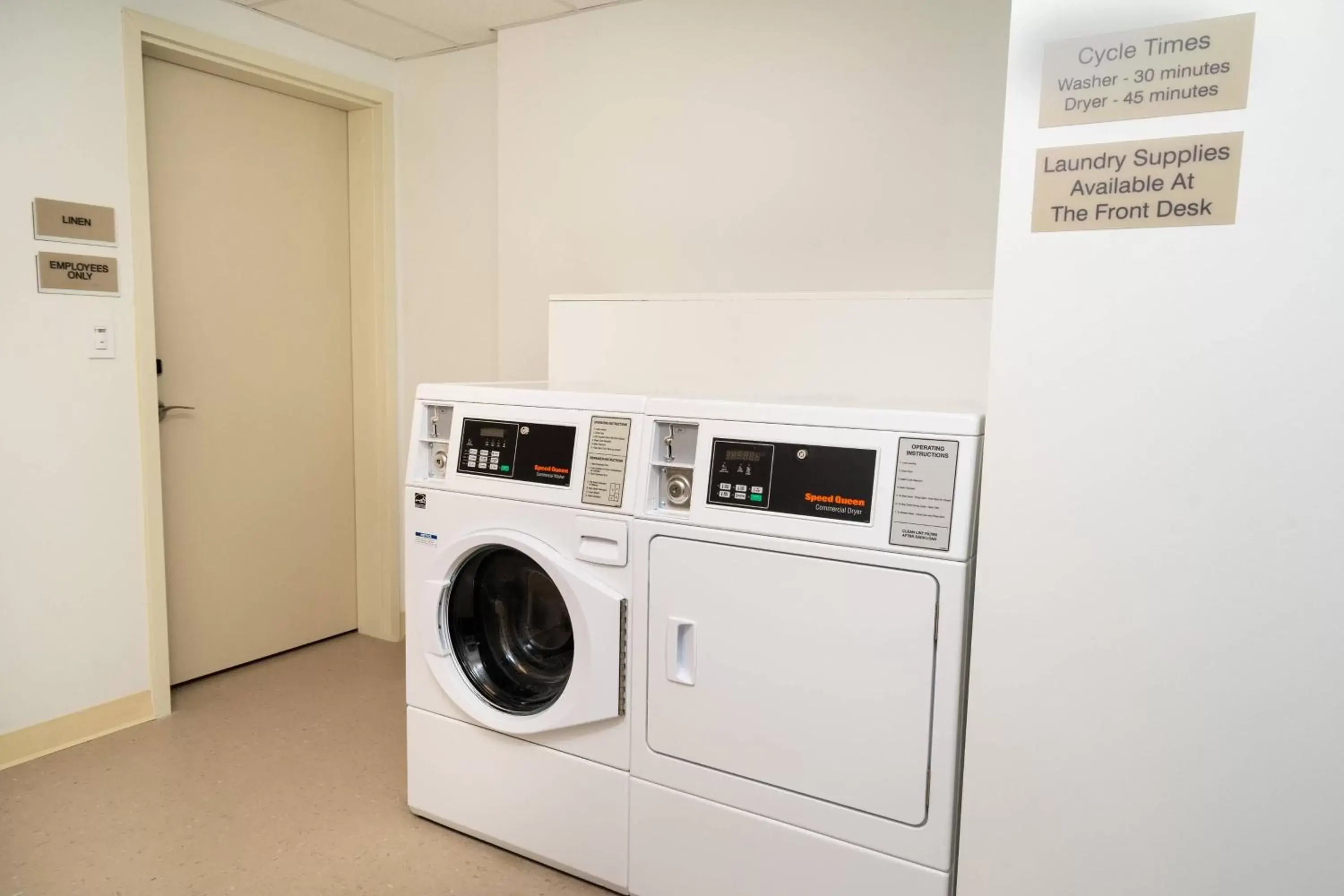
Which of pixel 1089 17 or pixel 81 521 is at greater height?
pixel 1089 17

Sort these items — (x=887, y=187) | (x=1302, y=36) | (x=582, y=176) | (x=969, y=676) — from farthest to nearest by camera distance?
(x=582, y=176) → (x=887, y=187) → (x=969, y=676) → (x=1302, y=36)

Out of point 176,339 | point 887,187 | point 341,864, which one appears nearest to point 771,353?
point 887,187

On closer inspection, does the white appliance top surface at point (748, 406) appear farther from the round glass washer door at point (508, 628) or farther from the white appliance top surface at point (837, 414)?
the round glass washer door at point (508, 628)

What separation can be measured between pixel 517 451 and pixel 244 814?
4.13 ft

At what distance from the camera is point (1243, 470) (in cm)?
127

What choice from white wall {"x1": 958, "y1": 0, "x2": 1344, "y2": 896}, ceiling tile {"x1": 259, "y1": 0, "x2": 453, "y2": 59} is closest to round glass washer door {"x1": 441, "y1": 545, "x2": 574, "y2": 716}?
white wall {"x1": 958, "y1": 0, "x2": 1344, "y2": 896}

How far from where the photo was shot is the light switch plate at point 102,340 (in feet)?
8.55

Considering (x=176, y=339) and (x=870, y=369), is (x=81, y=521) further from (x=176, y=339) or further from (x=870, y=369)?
(x=870, y=369)

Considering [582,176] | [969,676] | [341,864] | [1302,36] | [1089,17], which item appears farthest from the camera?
[582,176]

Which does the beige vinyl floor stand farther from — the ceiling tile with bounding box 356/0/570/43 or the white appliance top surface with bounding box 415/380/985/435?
the ceiling tile with bounding box 356/0/570/43

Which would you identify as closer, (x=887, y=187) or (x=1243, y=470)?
(x=1243, y=470)

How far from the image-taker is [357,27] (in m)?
3.06

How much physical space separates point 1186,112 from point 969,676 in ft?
3.14

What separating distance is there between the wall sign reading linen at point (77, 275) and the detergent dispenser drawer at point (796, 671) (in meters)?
1.97
